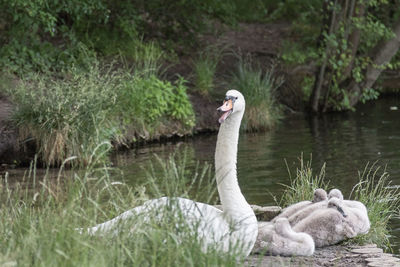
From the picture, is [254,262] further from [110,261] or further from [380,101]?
[380,101]

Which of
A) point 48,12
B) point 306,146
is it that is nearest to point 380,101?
point 306,146

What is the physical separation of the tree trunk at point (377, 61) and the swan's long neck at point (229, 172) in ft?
46.1

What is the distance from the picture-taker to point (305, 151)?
14.7 metres

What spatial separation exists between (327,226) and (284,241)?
0.65 m

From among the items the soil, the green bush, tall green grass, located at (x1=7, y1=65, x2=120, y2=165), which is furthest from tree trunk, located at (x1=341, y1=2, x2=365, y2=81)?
tall green grass, located at (x1=7, y1=65, x2=120, y2=165)

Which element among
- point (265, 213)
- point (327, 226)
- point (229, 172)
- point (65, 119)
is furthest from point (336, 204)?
point (65, 119)

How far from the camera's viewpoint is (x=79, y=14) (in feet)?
59.2

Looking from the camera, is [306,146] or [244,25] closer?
[306,146]

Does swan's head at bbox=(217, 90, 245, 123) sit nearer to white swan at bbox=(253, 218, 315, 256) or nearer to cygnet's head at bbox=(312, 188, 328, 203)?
white swan at bbox=(253, 218, 315, 256)

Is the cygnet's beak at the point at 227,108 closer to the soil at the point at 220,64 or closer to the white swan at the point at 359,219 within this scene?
the white swan at the point at 359,219

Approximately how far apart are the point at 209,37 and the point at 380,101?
17.4 ft

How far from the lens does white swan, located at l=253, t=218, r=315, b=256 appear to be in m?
7.36

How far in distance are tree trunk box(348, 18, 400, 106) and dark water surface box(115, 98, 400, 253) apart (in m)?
0.75

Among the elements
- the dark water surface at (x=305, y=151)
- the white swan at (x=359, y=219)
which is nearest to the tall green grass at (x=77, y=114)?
the dark water surface at (x=305, y=151)
